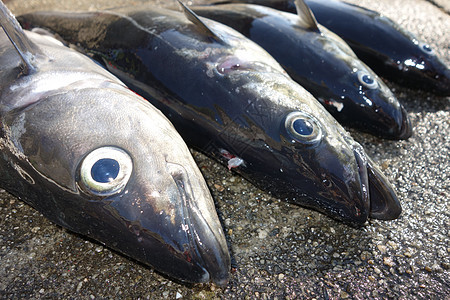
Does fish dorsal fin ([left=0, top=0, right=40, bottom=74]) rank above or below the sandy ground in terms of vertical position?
above

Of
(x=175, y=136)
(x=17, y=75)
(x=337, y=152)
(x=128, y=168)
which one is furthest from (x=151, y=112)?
(x=337, y=152)

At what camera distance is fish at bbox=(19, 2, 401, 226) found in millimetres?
2768

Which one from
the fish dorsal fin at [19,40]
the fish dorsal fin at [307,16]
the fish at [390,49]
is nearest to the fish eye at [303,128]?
the fish dorsal fin at [307,16]

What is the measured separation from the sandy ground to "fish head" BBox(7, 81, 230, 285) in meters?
0.44

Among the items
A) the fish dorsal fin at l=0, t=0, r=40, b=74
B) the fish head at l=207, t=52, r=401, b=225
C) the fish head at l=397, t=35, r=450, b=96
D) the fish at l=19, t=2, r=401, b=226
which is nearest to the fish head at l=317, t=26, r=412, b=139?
the fish at l=19, t=2, r=401, b=226

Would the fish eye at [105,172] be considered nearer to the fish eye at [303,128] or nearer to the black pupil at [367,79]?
the fish eye at [303,128]

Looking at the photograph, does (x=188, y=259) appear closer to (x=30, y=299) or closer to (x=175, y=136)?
(x=175, y=136)

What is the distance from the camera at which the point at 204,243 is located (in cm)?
214

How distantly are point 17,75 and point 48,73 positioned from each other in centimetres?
20

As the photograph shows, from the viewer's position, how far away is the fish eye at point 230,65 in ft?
10.5

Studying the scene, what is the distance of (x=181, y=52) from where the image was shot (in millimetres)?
3357

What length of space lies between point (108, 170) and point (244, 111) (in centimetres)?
115

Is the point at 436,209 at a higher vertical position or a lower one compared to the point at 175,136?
lower

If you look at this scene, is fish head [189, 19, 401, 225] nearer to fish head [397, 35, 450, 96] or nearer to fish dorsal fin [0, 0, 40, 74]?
fish dorsal fin [0, 0, 40, 74]
